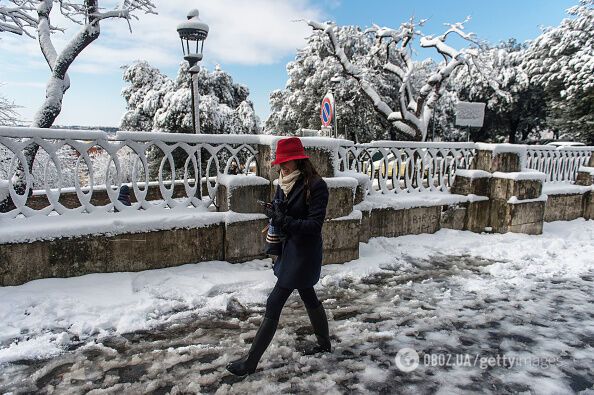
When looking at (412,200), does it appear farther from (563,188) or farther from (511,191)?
(563,188)

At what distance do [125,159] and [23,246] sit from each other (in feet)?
107

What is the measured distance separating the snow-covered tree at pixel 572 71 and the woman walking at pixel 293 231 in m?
22.0

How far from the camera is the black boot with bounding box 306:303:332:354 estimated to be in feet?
10.0

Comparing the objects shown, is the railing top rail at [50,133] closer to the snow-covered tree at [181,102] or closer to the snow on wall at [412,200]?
the snow on wall at [412,200]

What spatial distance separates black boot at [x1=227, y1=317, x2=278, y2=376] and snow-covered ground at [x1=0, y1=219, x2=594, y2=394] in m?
0.07

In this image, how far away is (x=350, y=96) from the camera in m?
26.3

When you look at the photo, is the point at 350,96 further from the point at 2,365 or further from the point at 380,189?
the point at 2,365

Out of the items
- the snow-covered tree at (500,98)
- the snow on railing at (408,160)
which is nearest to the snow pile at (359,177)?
the snow on railing at (408,160)

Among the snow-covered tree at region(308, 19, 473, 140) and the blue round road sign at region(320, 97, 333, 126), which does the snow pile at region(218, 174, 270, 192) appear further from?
the snow-covered tree at region(308, 19, 473, 140)

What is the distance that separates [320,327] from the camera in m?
3.07

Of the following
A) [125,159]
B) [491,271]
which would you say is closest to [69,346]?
[491,271]

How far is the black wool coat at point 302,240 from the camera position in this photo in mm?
2805

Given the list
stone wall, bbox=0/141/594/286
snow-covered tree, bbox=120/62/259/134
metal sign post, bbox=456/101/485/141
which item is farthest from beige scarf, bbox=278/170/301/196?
snow-covered tree, bbox=120/62/259/134

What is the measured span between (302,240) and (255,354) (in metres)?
0.86
